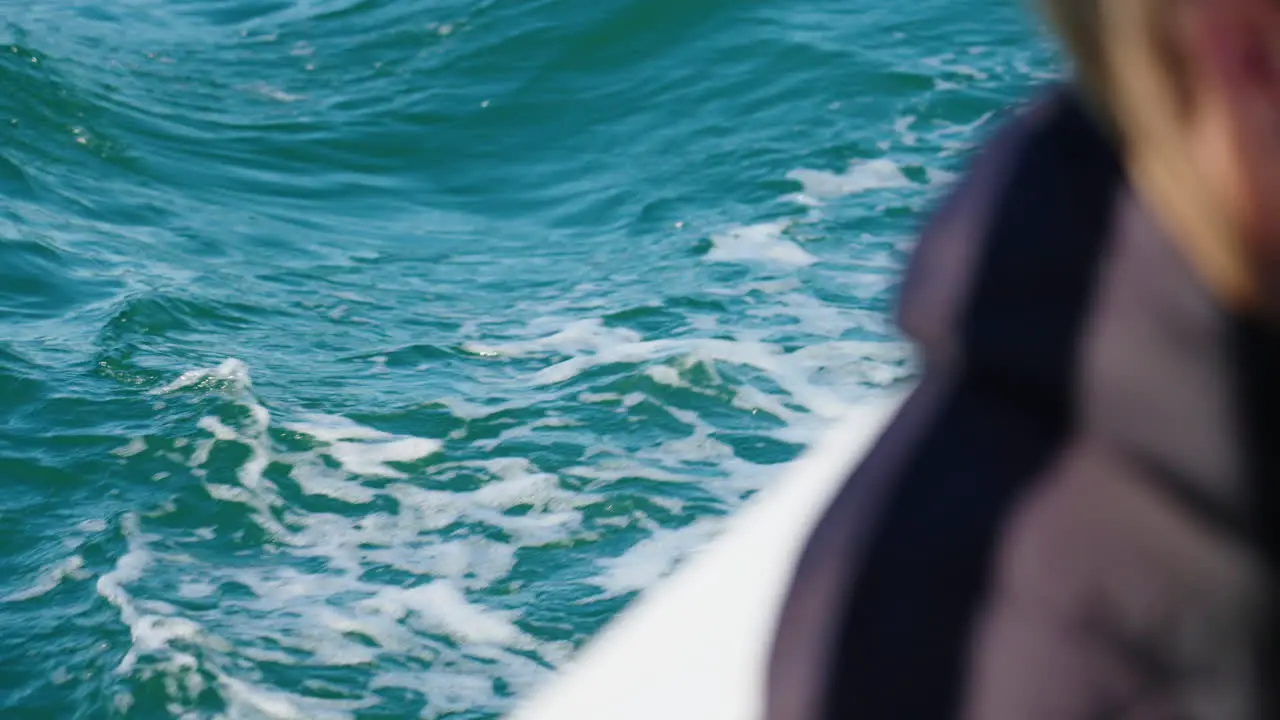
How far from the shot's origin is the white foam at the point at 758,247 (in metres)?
6.09

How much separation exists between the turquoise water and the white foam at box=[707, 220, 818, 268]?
0.02 m

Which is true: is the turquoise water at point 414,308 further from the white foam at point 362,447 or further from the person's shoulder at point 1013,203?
the person's shoulder at point 1013,203

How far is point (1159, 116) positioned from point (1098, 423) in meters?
0.14

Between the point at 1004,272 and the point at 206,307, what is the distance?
5.36 meters

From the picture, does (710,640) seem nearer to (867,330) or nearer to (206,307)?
(867,330)

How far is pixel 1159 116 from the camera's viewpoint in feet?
2.26

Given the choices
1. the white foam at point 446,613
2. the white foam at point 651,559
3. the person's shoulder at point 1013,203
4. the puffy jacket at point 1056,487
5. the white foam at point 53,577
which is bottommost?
the white foam at point 651,559

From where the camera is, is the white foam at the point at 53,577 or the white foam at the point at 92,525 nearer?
the white foam at the point at 53,577

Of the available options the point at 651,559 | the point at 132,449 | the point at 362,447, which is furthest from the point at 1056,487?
the point at 132,449

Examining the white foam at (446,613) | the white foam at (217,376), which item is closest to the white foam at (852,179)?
the white foam at (217,376)

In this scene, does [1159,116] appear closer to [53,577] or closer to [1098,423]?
[1098,423]

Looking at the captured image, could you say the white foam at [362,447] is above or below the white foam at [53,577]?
below

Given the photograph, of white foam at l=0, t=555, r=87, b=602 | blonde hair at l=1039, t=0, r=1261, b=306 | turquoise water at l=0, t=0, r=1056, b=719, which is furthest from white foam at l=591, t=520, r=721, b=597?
blonde hair at l=1039, t=0, r=1261, b=306

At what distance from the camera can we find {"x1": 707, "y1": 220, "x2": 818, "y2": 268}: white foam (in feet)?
20.0
